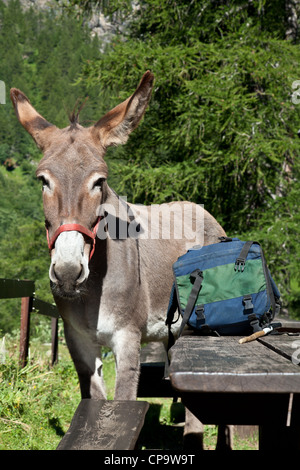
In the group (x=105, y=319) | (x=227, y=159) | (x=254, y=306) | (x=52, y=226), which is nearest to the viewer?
(x=254, y=306)

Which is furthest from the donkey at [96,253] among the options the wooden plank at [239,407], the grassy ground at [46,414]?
the wooden plank at [239,407]

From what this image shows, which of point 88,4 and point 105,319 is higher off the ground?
point 88,4

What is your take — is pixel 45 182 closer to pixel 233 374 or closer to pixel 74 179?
pixel 74 179

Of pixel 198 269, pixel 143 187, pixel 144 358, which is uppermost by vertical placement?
pixel 143 187

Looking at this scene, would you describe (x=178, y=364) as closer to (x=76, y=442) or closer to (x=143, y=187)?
(x=76, y=442)

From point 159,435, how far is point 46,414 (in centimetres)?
123

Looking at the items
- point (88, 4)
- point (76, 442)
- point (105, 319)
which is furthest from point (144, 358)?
point (88, 4)

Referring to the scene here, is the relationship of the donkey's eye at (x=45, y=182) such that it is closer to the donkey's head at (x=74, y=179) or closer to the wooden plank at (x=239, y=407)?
the donkey's head at (x=74, y=179)

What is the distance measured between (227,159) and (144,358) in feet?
17.3

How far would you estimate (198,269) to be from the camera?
2549 mm

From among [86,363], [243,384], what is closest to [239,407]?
[243,384]

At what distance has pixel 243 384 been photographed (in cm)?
136

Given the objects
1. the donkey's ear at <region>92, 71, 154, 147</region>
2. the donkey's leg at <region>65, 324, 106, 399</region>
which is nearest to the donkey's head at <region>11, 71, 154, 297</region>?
the donkey's ear at <region>92, 71, 154, 147</region>

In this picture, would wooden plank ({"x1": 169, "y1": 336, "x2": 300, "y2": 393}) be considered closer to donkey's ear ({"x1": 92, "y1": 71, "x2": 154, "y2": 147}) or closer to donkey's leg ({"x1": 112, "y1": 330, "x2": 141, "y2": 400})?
donkey's leg ({"x1": 112, "y1": 330, "x2": 141, "y2": 400})
